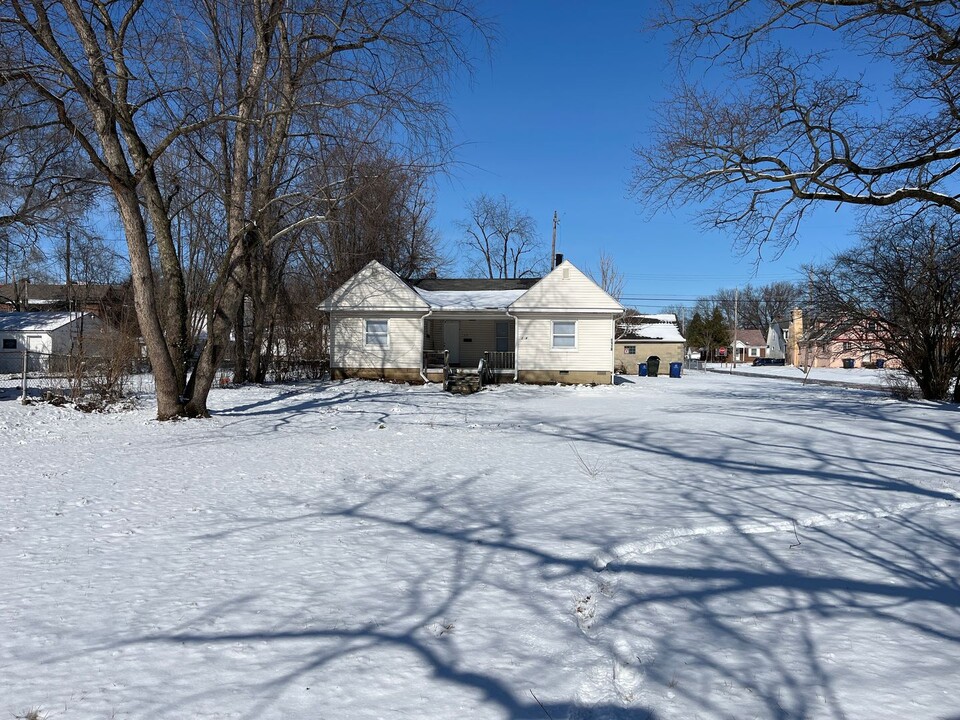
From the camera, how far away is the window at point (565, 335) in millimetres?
24391

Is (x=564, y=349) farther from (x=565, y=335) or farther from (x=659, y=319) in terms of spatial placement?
(x=659, y=319)

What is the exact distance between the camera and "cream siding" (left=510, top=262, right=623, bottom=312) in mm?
24000

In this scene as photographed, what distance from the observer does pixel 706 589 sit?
181 inches

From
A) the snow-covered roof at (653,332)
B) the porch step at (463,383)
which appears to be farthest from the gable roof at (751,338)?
the porch step at (463,383)

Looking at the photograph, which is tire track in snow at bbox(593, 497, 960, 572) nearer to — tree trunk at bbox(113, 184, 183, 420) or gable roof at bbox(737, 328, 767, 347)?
tree trunk at bbox(113, 184, 183, 420)

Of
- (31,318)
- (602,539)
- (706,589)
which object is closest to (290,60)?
(602,539)

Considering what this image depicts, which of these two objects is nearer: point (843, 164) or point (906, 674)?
point (906, 674)

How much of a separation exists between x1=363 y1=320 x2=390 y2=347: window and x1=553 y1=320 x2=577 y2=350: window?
668 centimetres

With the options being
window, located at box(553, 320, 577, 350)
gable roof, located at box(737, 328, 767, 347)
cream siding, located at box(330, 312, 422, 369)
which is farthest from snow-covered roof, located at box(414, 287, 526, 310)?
gable roof, located at box(737, 328, 767, 347)

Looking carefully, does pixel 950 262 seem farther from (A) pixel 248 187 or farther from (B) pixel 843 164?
(A) pixel 248 187

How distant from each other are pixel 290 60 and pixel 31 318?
113ft

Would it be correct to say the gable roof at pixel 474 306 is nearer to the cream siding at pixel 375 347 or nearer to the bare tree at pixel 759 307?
the cream siding at pixel 375 347

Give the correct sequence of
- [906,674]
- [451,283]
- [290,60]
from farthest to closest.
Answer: [451,283] < [290,60] < [906,674]

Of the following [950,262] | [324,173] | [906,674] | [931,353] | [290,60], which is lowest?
[906,674]
